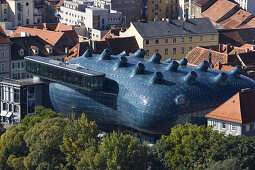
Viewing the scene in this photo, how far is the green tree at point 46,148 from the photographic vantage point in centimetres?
18925

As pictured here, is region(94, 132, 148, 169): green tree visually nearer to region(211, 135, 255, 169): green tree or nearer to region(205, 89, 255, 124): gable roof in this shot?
region(211, 135, 255, 169): green tree

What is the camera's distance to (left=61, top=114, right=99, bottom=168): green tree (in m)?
185

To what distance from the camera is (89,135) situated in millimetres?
186375

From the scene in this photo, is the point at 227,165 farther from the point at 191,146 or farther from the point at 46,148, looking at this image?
the point at 46,148

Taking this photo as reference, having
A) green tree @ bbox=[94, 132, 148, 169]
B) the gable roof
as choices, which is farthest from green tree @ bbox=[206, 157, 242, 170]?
the gable roof

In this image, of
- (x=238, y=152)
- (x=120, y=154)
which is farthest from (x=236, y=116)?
(x=120, y=154)

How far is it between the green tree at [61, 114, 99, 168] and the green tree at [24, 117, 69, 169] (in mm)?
2385

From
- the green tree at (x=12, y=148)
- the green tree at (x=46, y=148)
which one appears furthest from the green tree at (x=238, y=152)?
the green tree at (x=12, y=148)

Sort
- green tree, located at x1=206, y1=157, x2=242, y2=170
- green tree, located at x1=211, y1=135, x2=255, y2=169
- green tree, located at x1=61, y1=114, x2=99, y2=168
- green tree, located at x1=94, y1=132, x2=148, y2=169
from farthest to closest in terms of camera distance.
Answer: green tree, located at x1=61, y1=114, x2=99, y2=168, green tree, located at x1=94, y1=132, x2=148, y2=169, green tree, located at x1=211, y1=135, x2=255, y2=169, green tree, located at x1=206, y1=157, x2=242, y2=170

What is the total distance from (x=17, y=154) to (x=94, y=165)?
21860mm

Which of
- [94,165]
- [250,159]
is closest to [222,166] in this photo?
[250,159]

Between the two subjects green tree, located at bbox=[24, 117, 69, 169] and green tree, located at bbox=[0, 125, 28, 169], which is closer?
green tree, located at bbox=[24, 117, 69, 169]

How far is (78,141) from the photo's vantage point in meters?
186

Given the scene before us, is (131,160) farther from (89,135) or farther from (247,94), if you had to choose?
(247,94)
